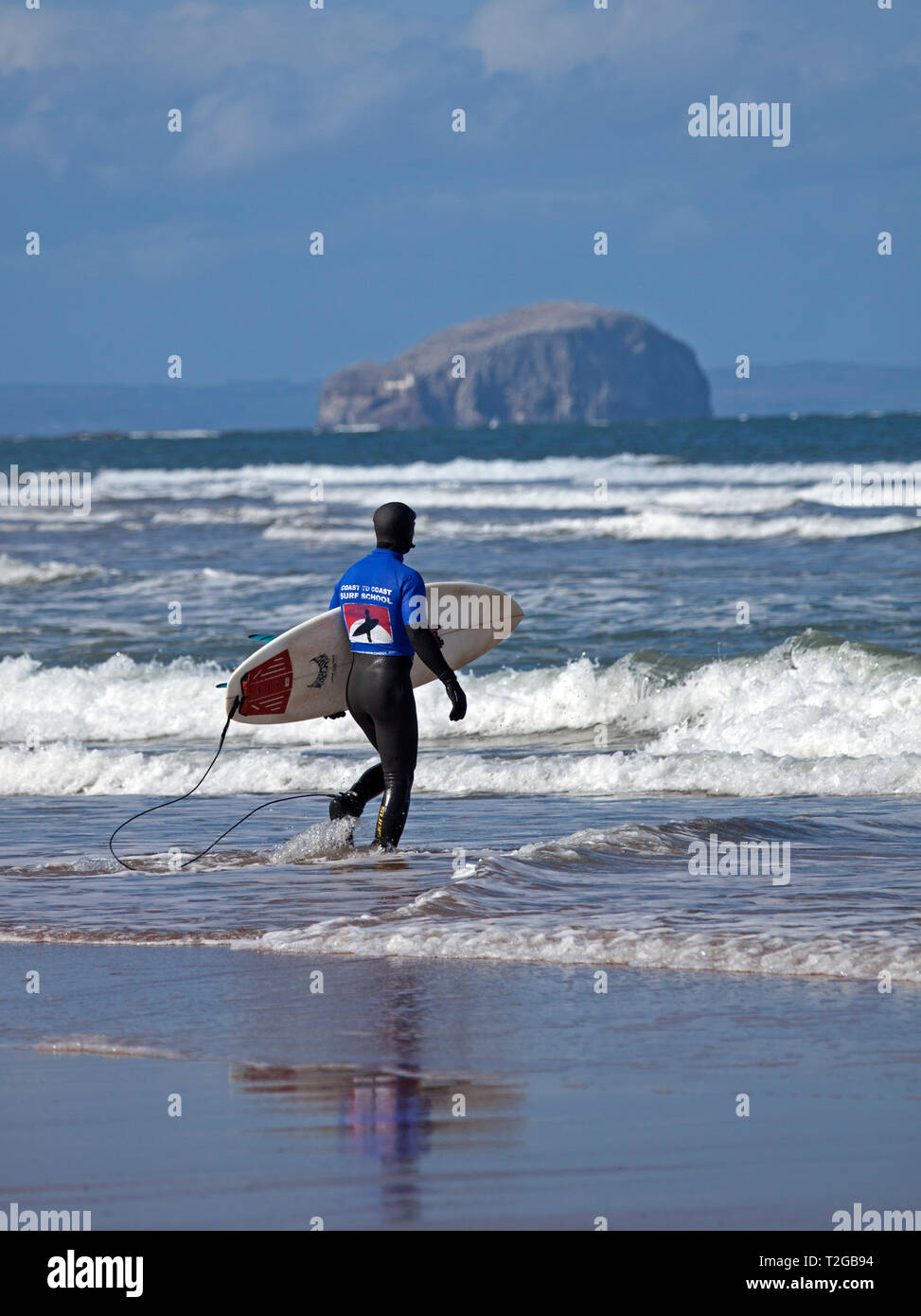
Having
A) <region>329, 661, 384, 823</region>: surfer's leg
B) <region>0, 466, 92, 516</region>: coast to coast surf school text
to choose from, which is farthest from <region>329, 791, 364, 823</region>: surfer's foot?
<region>0, 466, 92, 516</region>: coast to coast surf school text

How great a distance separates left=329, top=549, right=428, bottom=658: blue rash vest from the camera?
755 centimetres

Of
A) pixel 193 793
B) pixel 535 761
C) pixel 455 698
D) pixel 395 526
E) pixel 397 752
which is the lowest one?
pixel 193 793

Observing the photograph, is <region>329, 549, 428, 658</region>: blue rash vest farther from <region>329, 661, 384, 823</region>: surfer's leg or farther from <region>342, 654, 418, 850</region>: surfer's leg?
<region>329, 661, 384, 823</region>: surfer's leg

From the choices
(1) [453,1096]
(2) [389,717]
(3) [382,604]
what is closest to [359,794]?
(2) [389,717]

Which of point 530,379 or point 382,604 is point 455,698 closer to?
point 382,604

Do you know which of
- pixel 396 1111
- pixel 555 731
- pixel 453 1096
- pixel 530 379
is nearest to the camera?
pixel 396 1111

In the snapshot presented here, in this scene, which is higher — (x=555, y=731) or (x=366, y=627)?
(x=366, y=627)

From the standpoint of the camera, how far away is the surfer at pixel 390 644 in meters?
7.55

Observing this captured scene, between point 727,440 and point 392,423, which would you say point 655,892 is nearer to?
point 727,440

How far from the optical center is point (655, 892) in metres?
7.15

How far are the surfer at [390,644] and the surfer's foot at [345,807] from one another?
34 centimetres

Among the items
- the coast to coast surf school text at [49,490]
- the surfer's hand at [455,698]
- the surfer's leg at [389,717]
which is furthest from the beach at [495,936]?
the coast to coast surf school text at [49,490]

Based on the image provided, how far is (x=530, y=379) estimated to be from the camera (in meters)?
187

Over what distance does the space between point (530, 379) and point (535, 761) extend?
587ft
